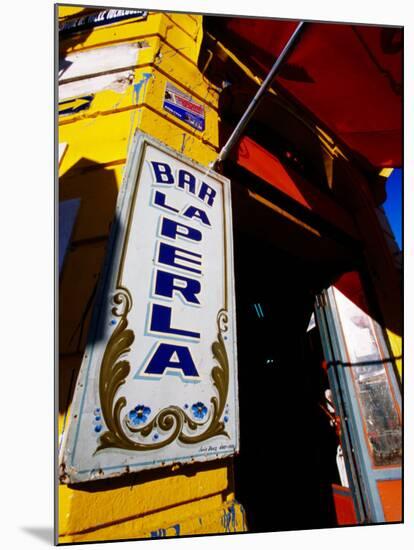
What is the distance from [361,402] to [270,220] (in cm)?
167

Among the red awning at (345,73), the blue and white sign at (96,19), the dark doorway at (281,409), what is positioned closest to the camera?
the blue and white sign at (96,19)

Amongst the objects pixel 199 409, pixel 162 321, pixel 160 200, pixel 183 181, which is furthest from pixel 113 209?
pixel 199 409

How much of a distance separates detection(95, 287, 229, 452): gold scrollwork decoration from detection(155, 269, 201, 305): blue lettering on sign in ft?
0.52

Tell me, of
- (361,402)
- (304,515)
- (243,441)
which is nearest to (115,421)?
(361,402)

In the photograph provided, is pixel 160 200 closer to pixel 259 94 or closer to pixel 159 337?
pixel 159 337

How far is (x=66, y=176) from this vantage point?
1969 mm

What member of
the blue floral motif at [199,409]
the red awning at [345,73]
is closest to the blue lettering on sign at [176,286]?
the blue floral motif at [199,409]

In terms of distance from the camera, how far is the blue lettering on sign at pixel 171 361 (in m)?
1.54

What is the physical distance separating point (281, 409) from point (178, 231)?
302cm

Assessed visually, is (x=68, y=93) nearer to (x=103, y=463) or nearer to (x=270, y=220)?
(x=270, y=220)

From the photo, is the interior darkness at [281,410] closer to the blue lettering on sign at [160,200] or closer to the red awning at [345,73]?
the red awning at [345,73]

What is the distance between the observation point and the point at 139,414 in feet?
4.84

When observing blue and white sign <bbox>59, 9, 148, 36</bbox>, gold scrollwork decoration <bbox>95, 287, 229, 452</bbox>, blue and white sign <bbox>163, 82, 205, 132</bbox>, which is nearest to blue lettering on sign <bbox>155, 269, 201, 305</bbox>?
gold scrollwork decoration <bbox>95, 287, 229, 452</bbox>

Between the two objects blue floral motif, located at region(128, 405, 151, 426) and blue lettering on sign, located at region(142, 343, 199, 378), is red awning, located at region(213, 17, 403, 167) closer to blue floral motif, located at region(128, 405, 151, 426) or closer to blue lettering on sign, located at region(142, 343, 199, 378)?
blue lettering on sign, located at region(142, 343, 199, 378)
